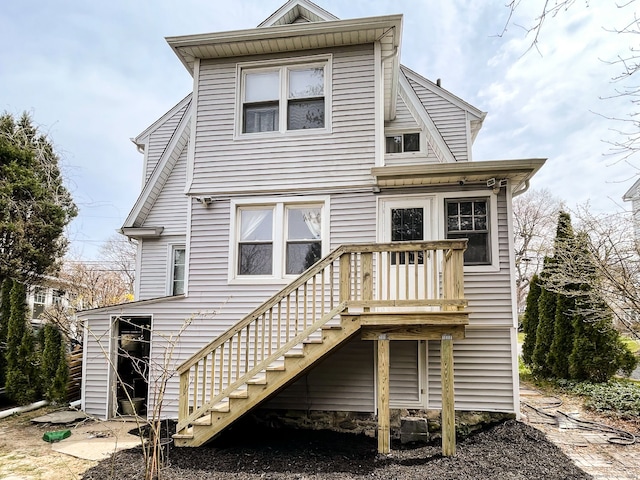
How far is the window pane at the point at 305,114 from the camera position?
7324 mm

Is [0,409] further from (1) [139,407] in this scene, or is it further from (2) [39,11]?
(2) [39,11]

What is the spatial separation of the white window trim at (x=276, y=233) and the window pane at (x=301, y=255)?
3.8 inches

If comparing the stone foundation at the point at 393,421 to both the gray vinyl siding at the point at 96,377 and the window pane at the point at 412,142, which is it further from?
the window pane at the point at 412,142

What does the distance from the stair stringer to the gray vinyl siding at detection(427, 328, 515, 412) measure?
1.91m

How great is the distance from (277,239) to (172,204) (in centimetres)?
420

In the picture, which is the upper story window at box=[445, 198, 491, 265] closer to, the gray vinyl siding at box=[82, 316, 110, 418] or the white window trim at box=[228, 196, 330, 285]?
the white window trim at box=[228, 196, 330, 285]

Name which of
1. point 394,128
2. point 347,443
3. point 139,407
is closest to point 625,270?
point 394,128

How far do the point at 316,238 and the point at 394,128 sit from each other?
13.4ft

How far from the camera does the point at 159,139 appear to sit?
11188 millimetres

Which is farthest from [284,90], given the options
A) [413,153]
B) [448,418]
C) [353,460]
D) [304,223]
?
[353,460]

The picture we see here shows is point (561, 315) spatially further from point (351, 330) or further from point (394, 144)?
point (351, 330)

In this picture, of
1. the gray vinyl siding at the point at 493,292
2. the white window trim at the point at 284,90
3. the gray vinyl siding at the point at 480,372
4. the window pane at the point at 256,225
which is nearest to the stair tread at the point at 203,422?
the window pane at the point at 256,225

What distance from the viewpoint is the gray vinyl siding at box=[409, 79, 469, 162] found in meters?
10.1

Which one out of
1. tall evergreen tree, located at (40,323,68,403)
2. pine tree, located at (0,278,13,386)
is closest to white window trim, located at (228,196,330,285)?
tall evergreen tree, located at (40,323,68,403)
